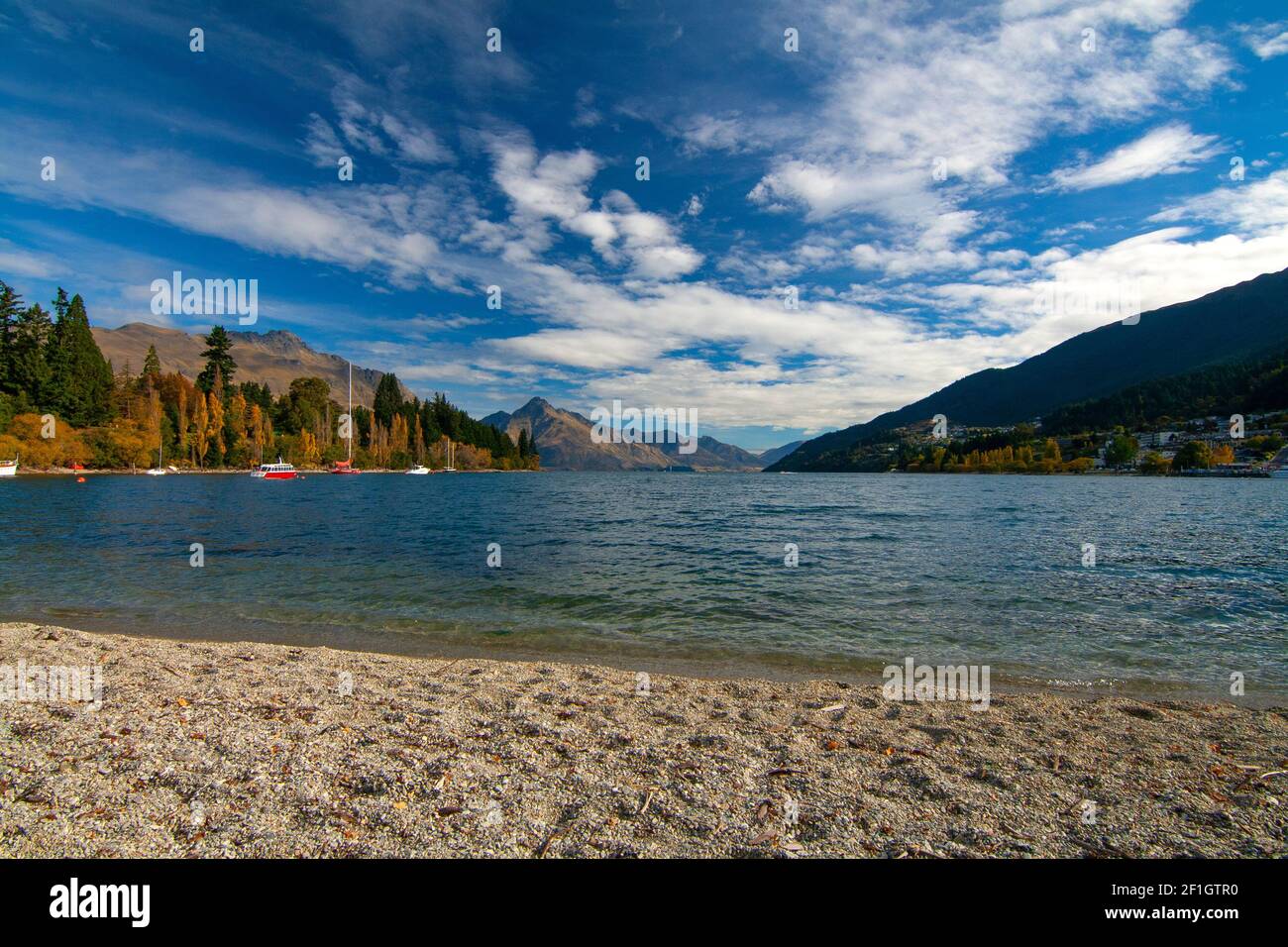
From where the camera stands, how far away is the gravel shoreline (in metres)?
5.90

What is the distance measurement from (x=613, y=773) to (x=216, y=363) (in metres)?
232

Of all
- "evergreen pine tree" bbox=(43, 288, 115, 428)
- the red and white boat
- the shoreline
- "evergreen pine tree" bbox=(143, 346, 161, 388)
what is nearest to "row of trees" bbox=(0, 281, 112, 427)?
"evergreen pine tree" bbox=(43, 288, 115, 428)

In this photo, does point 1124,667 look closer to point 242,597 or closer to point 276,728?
point 276,728

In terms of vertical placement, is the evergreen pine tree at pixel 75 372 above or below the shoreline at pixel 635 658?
above

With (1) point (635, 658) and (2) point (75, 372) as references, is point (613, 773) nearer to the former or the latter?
(1) point (635, 658)

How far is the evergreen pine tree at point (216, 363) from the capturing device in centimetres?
18375

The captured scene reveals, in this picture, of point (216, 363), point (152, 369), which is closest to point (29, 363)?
point (152, 369)

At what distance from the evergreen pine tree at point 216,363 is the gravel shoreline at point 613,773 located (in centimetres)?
21772

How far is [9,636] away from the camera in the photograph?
48.8 ft

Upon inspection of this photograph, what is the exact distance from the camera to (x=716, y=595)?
868 inches

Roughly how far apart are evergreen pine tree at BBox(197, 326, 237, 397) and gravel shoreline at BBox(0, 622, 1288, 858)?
21772cm

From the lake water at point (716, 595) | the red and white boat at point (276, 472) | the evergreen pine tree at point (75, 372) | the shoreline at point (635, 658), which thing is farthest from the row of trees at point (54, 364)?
the shoreline at point (635, 658)

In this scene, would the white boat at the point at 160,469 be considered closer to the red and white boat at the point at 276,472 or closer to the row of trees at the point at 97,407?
the row of trees at the point at 97,407

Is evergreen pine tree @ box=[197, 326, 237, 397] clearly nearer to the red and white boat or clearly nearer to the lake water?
the red and white boat
